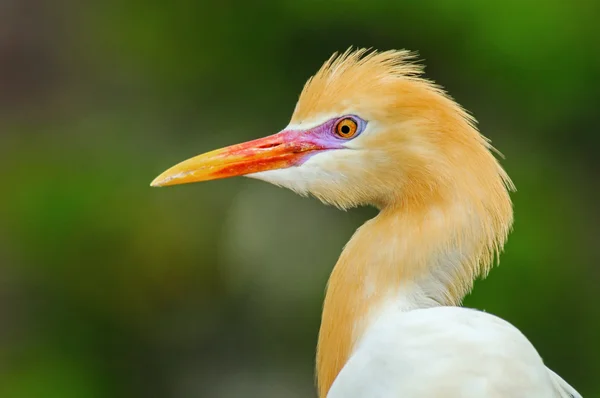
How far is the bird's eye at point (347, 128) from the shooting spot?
1061 millimetres

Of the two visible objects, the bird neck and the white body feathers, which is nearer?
the white body feathers

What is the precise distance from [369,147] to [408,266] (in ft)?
0.52

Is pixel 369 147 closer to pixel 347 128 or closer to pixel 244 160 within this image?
pixel 347 128

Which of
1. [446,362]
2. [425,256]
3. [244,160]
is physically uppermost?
[244,160]

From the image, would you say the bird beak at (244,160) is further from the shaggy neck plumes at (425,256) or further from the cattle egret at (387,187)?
the shaggy neck plumes at (425,256)

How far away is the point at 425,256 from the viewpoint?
101 centimetres

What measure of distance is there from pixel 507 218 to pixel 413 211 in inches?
4.5

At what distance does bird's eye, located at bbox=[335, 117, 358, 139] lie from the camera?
106 centimetres

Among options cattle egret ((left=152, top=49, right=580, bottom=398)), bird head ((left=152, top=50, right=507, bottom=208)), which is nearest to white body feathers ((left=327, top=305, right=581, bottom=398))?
cattle egret ((left=152, top=49, right=580, bottom=398))

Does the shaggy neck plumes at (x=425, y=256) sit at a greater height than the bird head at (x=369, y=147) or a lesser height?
lesser

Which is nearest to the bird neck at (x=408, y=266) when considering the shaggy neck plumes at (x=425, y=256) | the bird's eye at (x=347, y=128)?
the shaggy neck plumes at (x=425, y=256)

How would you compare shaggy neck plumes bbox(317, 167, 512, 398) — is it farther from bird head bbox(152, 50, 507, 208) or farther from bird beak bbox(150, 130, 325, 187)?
bird beak bbox(150, 130, 325, 187)

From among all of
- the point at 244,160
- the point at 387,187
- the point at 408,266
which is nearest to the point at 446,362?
the point at 408,266

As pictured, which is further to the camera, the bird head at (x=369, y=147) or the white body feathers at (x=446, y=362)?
the bird head at (x=369, y=147)
